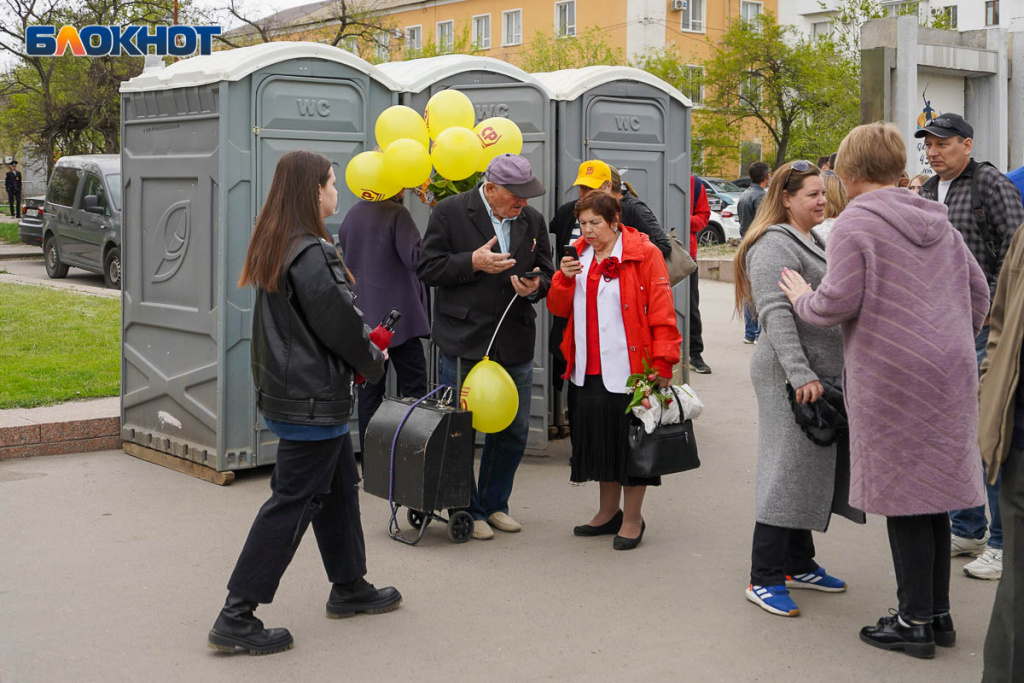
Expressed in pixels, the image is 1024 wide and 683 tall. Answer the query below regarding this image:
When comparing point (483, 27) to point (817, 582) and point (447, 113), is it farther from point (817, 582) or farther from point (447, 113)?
point (817, 582)

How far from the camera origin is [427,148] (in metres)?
6.74

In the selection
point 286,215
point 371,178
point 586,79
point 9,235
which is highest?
point 586,79

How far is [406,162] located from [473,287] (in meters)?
0.83

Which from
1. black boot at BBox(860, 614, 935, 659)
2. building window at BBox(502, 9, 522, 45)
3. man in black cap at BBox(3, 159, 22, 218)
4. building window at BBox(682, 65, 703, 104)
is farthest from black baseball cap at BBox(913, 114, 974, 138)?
building window at BBox(502, 9, 522, 45)

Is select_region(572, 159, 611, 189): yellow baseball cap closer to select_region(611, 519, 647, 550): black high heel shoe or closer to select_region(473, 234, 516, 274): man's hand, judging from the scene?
select_region(473, 234, 516, 274): man's hand

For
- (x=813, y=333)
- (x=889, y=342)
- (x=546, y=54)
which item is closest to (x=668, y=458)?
(x=813, y=333)

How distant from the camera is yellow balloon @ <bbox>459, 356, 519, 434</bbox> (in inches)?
225

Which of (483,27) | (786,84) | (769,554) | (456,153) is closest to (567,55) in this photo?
(786,84)

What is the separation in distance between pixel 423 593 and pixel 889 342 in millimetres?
2259

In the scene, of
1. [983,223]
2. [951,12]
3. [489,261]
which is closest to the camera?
[489,261]

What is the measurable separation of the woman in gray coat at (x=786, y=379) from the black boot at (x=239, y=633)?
206 cm

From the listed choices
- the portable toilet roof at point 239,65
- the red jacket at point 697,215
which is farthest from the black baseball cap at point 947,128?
the red jacket at point 697,215

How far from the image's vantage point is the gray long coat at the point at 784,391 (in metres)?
4.79

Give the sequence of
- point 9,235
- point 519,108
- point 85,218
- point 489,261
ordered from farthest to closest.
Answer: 1. point 9,235
2. point 85,218
3. point 519,108
4. point 489,261
